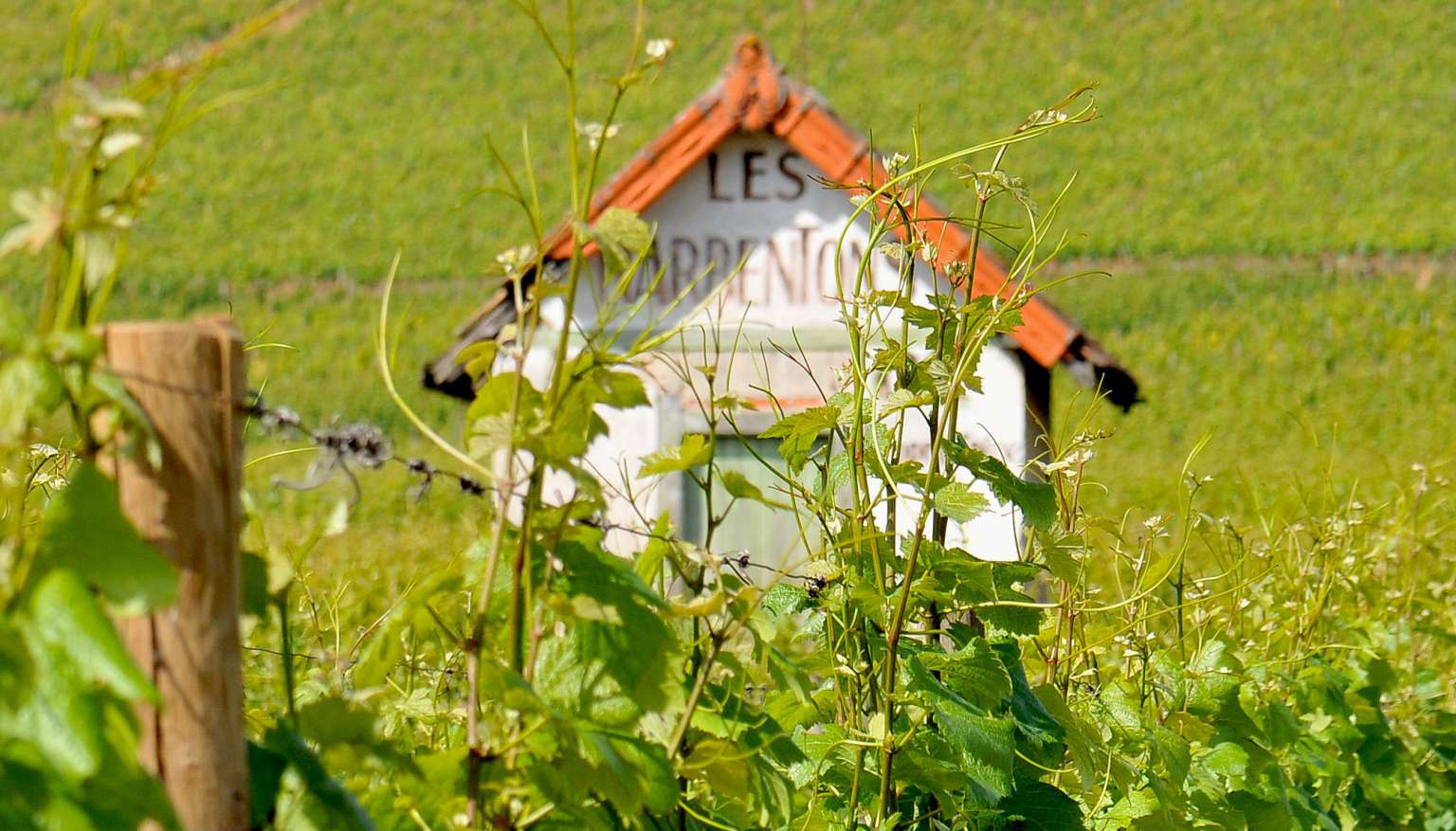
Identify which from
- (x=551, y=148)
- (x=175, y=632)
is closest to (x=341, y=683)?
(x=175, y=632)

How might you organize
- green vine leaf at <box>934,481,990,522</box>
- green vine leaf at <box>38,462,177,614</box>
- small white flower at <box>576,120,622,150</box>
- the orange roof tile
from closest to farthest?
green vine leaf at <box>38,462,177,614</box> < small white flower at <box>576,120,622,150</box> < green vine leaf at <box>934,481,990,522</box> < the orange roof tile

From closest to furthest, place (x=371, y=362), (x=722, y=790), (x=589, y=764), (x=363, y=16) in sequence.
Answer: (x=589, y=764) → (x=722, y=790) → (x=371, y=362) → (x=363, y=16)

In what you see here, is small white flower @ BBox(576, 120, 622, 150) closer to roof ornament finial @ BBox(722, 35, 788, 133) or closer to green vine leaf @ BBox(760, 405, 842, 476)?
green vine leaf @ BBox(760, 405, 842, 476)

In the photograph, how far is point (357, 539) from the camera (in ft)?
45.5

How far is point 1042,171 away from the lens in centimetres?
2973

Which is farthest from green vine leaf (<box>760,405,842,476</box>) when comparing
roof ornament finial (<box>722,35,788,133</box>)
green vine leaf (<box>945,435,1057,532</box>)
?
roof ornament finial (<box>722,35,788,133</box>)

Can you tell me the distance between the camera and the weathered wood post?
4.40 ft

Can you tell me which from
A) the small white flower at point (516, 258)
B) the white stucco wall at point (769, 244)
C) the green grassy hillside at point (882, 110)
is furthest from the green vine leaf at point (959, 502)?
the green grassy hillside at point (882, 110)

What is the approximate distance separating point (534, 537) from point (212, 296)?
2768 centimetres

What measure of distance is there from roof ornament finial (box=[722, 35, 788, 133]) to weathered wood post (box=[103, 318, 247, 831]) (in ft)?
19.0

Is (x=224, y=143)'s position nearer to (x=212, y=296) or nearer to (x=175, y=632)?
(x=212, y=296)

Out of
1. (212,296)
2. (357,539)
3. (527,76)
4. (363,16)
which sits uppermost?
(363,16)

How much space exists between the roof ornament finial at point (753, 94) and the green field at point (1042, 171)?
9.85 m

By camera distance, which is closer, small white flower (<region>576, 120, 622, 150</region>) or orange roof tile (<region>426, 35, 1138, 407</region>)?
small white flower (<region>576, 120, 622, 150</region>)
